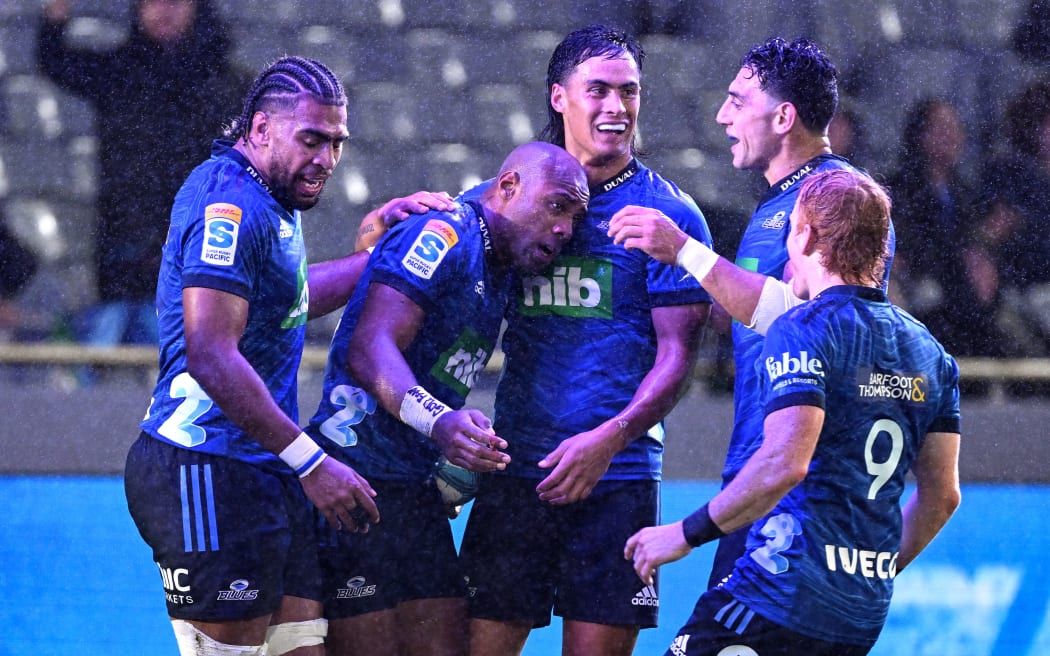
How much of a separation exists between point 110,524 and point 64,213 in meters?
3.72

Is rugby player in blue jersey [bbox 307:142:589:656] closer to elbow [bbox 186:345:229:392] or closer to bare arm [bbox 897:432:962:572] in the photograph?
elbow [bbox 186:345:229:392]

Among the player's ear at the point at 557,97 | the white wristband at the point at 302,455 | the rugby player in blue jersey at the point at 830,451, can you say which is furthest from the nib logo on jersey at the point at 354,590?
the player's ear at the point at 557,97

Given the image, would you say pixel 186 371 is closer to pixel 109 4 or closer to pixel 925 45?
pixel 109 4

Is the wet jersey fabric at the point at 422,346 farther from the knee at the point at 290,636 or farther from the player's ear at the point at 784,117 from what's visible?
the player's ear at the point at 784,117

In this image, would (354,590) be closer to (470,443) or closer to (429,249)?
(470,443)

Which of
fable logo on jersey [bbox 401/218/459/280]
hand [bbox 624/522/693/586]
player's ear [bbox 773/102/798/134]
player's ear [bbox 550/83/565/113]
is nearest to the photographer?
hand [bbox 624/522/693/586]

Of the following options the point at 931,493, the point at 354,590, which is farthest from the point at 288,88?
the point at 931,493

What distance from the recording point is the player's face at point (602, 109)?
123 inches

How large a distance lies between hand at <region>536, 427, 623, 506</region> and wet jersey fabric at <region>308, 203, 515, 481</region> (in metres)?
0.30

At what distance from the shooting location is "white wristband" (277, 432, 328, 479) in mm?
2600

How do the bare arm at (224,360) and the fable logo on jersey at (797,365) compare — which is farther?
the bare arm at (224,360)

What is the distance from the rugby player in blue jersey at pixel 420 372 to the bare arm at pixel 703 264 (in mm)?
217

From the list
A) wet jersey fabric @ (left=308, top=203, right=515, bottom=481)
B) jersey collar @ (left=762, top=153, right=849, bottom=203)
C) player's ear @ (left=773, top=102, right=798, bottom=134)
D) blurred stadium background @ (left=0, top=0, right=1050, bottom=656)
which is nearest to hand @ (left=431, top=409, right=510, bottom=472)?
wet jersey fabric @ (left=308, top=203, right=515, bottom=481)

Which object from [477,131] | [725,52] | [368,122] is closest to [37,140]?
[368,122]
